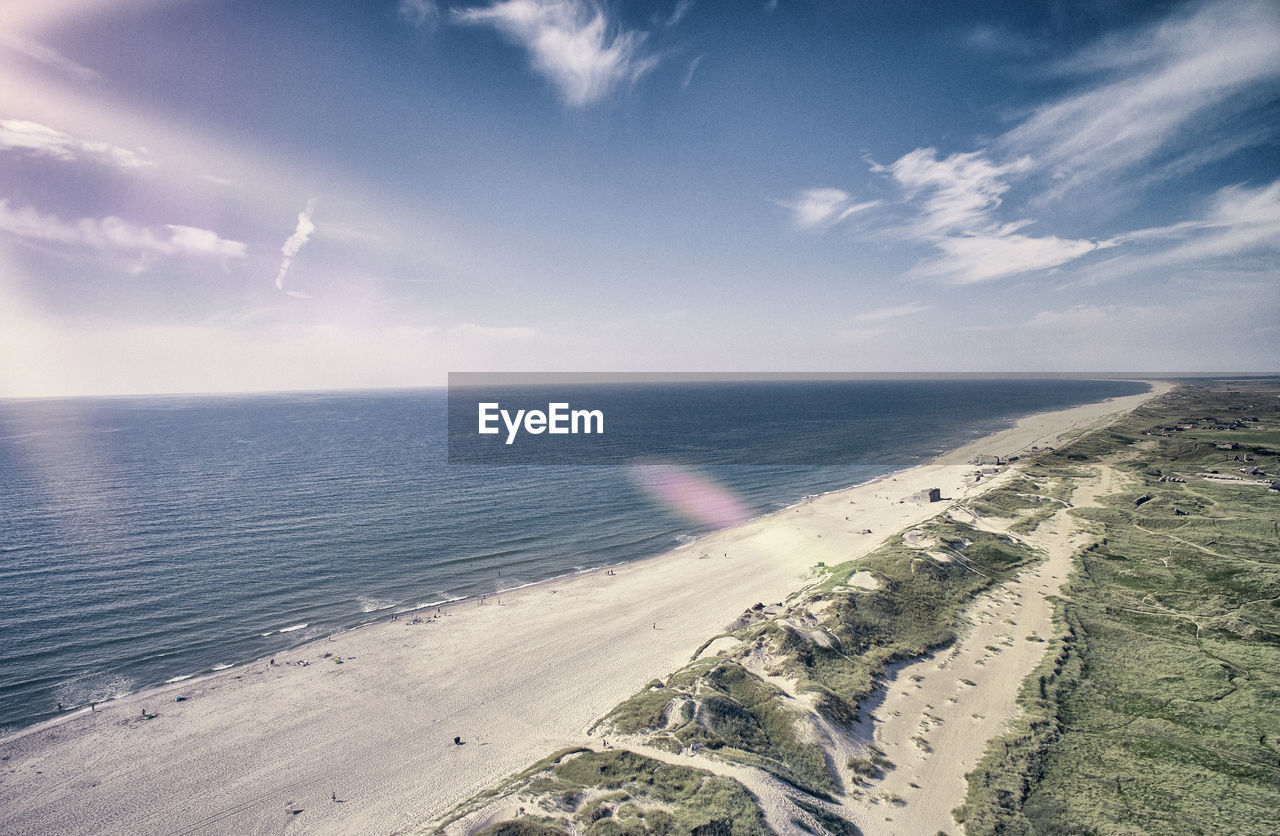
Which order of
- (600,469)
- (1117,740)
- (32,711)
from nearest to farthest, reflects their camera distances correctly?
(1117,740)
(32,711)
(600,469)

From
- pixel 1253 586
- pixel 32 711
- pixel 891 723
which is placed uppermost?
pixel 1253 586

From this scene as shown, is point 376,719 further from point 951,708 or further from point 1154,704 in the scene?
point 1154,704

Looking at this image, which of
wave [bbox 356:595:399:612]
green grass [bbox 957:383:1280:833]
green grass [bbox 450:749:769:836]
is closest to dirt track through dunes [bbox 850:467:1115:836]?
green grass [bbox 957:383:1280:833]

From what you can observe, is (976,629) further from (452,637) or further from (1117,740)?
(452,637)

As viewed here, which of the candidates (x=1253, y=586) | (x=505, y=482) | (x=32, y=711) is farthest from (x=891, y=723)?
(x=505, y=482)

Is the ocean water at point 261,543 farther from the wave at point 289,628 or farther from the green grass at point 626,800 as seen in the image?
the green grass at point 626,800

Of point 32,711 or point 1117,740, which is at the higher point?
point 1117,740

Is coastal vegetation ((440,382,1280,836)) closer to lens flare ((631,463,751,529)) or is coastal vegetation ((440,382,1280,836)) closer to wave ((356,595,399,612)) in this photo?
lens flare ((631,463,751,529))

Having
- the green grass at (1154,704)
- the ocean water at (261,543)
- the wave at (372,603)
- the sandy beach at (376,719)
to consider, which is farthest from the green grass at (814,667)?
the wave at (372,603)
